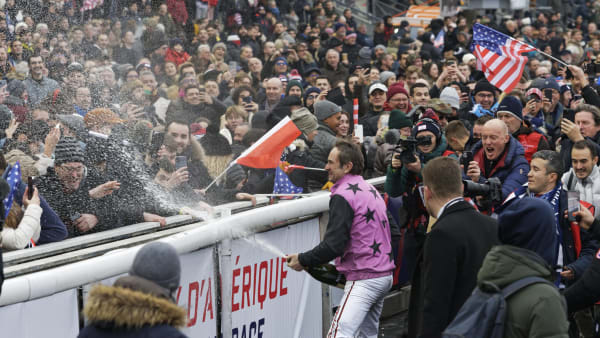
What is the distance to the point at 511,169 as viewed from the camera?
7230 millimetres

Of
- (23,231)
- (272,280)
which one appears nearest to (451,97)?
(272,280)

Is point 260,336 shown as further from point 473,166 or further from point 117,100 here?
point 117,100

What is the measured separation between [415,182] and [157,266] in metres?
4.06

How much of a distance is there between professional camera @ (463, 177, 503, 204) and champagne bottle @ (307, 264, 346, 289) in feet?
3.78

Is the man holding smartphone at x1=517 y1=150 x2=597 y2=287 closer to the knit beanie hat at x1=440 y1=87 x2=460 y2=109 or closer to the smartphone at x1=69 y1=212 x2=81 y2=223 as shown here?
the smartphone at x1=69 y1=212 x2=81 y2=223

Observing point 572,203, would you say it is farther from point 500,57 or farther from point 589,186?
point 500,57

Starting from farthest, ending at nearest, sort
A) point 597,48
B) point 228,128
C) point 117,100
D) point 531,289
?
point 597,48, point 117,100, point 228,128, point 531,289

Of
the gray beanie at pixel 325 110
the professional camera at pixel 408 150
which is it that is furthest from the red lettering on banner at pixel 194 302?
the gray beanie at pixel 325 110

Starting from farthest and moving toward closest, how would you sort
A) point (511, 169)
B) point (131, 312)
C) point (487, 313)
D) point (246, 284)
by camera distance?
point (511, 169) < point (246, 284) < point (487, 313) < point (131, 312)

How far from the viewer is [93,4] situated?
53.6ft

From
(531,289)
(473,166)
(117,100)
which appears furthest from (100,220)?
(117,100)

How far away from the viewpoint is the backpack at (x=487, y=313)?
12.1 ft

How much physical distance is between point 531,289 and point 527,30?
19.9 meters

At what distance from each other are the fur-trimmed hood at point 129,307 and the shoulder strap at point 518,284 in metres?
1.41
